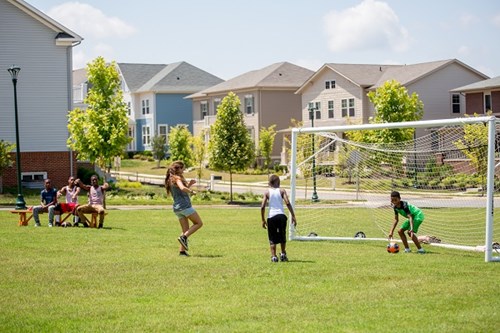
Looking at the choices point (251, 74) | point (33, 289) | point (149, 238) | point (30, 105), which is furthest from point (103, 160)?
point (251, 74)

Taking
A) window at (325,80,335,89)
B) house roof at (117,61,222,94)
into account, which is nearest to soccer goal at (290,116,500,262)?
window at (325,80,335,89)

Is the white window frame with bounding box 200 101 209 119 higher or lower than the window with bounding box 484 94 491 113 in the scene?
higher

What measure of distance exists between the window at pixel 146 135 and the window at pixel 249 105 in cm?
1370

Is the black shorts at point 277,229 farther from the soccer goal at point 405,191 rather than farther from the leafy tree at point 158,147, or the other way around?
the leafy tree at point 158,147

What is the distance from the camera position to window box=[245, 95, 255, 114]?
77125 millimetres

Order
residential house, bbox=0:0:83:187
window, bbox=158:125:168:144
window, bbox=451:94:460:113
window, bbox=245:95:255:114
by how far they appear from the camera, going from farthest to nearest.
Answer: window, bbox=158:125:168:144, window, bbox=245:95:255:114, window, bbox=451:94:460:113, residential house, bbox=0:0:83:187

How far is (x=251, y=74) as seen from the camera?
81312mm

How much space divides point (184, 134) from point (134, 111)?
2315 centimetres

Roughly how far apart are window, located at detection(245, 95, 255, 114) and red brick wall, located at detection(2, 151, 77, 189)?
30.8m

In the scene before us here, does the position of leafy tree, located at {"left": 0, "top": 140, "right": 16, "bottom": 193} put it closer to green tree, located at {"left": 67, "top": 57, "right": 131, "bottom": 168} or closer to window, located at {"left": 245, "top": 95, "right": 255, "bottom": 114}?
green tree, located at {"left": 67, "top": 57, "right": 131, "bottom": 168}

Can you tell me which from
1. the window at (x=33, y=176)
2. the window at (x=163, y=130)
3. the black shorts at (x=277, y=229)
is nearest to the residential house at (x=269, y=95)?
the window at (x=163, y=130)

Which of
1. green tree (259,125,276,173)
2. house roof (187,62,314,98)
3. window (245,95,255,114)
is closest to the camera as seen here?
green tree (259,125,276,173)

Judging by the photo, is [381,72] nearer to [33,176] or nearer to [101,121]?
[33,176]

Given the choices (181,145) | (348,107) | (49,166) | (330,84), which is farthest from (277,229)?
(330,84)
